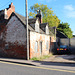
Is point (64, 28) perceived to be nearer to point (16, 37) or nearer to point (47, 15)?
point (47, 15)

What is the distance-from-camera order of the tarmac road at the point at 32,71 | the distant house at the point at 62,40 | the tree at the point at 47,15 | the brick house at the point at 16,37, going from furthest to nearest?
the tree at the point at 47,15, the distant house at the point at 62,40, the brick house at the point at 16,37, the tarmac road at the point at 32,71

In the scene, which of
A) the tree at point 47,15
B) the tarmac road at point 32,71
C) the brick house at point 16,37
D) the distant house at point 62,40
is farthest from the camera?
the tree at point 47,15

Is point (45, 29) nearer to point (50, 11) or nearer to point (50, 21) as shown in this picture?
point (50, 21)

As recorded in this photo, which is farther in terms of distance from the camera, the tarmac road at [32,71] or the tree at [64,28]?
the tree at [64,28]

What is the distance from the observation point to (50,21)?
1594 inches

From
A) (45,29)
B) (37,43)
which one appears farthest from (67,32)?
(37,43)

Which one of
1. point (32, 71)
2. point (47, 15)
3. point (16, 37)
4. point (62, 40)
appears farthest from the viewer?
point (47, 15)

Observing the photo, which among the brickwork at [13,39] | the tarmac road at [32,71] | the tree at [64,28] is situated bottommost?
the tarmac road at [32,71]

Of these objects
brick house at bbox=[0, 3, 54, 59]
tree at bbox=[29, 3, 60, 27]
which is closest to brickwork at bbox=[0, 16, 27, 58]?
brick house at bbox=[0, 3, 54, 59]

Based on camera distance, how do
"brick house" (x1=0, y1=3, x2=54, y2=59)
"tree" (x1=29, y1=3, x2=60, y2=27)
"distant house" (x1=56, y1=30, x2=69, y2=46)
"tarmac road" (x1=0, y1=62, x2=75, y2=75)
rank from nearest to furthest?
"tarmac road" (x1=0, y1=62, x2=75, y2=75) < "brick house" (x1=0, y1=3, x2=54, y2=59) < "distant house" (x1=56, y1=30, x2=69, y2=46) < "tree" (x1=29, y1=3, x2=60, y2=27)

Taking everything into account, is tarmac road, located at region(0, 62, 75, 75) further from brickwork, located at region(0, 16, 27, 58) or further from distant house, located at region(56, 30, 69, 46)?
distant house, located at region(56, 30, 69, 46)

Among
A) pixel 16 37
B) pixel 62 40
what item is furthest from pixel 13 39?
pixel 62 40

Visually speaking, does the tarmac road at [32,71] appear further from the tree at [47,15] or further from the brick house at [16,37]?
the tree at [47,15]

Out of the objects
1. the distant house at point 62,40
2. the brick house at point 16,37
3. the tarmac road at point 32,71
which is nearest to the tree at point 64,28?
the distant house at point 62,40
